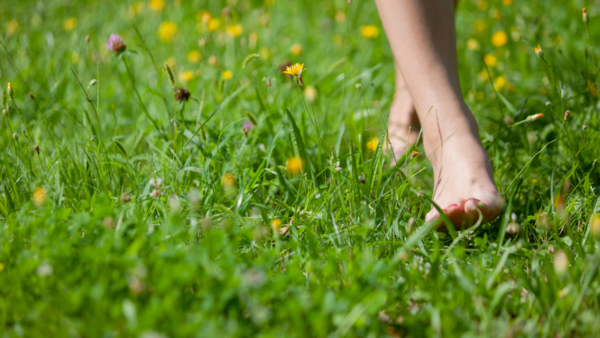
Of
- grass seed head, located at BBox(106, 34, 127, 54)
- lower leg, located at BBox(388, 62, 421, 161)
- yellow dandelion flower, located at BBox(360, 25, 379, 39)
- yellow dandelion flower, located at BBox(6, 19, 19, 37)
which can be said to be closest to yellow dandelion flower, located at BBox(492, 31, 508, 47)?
yellow dandelion flower, located at BBox(360, 25, 379, 39)

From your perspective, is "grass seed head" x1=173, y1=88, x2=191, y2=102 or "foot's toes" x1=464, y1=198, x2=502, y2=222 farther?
"grass seed head" x1=173, y1=88, x2=191, y2=102

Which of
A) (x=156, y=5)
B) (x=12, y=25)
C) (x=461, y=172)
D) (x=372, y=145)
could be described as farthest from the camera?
(x=156, y=5)

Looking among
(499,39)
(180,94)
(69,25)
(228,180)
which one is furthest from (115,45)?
(499,39)

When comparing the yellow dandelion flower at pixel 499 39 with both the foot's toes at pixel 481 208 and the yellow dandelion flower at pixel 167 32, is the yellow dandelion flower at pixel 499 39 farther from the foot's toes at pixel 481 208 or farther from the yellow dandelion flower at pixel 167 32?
the yellow dandelion flower at pixel 167 32

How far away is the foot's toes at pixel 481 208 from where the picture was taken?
104 cm

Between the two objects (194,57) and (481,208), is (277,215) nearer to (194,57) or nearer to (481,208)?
(481,208)

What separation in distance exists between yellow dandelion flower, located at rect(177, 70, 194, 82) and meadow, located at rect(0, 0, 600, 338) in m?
0.02

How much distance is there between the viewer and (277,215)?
47.8 inches

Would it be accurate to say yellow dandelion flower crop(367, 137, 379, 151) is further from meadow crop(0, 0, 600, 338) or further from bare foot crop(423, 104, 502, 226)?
bare foot crop(423, 104, 502, 226)

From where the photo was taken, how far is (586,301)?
0.81m

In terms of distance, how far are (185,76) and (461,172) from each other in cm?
129

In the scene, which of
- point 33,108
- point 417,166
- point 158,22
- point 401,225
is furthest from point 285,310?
point 158,22

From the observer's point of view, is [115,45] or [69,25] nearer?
[115,45]

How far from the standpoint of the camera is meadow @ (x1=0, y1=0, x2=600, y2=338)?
0.74 meters
